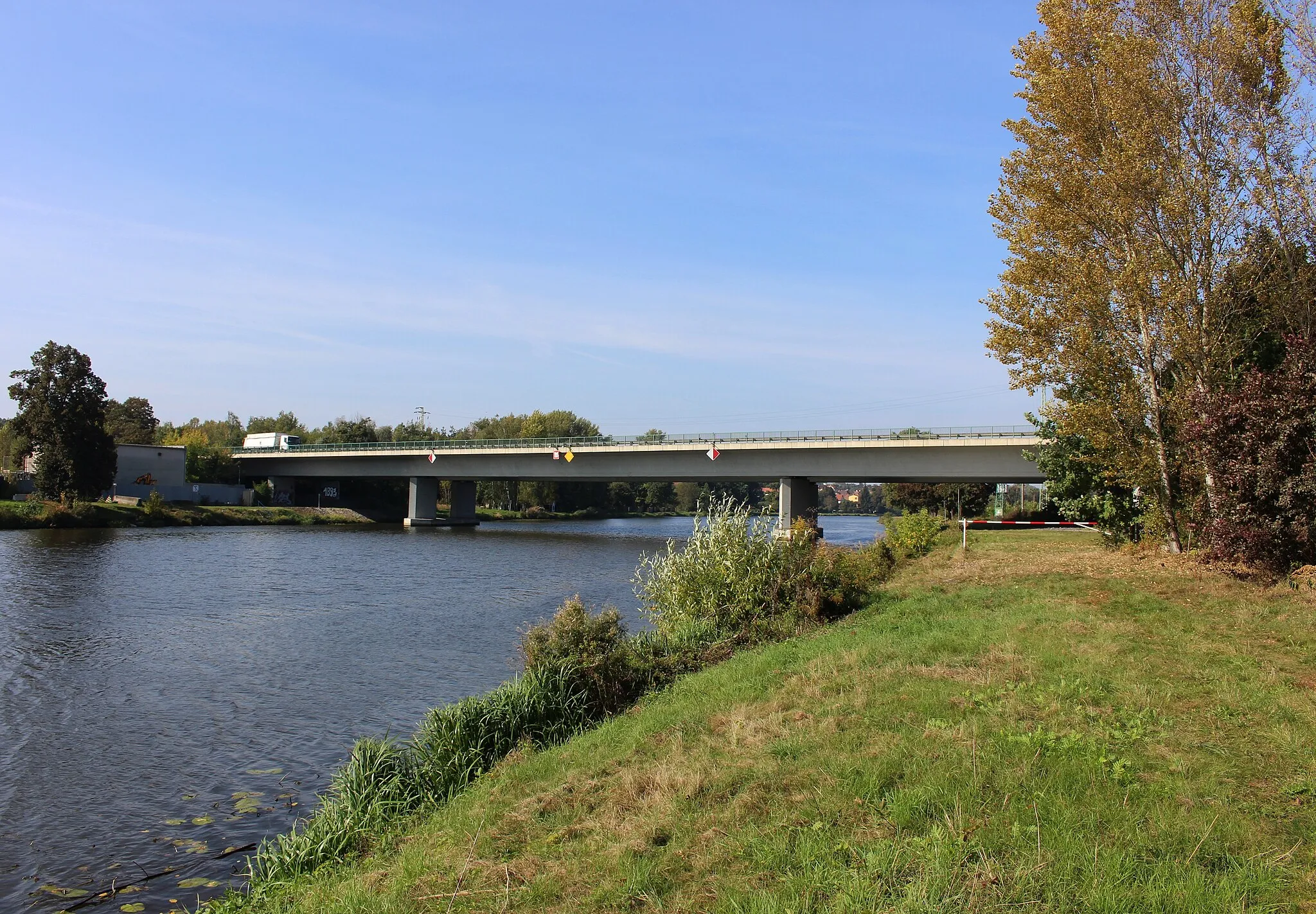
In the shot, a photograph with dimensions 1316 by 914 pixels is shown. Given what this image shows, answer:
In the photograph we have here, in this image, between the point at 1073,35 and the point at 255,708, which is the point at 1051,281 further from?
the point at 255,708

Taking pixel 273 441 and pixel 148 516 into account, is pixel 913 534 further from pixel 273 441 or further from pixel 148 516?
pixel 273 441

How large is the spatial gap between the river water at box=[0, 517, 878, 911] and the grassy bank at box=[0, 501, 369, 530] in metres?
26.7

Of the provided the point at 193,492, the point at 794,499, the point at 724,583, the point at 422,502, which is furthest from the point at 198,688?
the point at 193,492

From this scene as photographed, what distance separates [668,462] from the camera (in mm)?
68250

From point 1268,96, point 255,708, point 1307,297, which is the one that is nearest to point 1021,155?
point 1268,96

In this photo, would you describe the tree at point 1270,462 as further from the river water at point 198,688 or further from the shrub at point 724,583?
the river water at point 198,688

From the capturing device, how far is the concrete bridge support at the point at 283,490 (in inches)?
3829

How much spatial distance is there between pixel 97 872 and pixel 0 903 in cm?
87

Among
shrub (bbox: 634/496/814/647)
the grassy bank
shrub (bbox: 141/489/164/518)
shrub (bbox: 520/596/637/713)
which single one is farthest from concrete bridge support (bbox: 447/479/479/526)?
shrub (bbox: 520/596/637/713)

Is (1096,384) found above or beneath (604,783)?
above

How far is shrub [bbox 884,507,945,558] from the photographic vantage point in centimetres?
3275

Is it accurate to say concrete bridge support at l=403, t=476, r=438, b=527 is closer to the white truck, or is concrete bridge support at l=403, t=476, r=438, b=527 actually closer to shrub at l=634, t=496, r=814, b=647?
the white truck

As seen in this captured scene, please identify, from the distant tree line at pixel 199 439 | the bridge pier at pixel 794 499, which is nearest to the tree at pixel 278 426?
the distant tree line at pixel 199 439

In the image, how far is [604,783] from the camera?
8.73 meters
